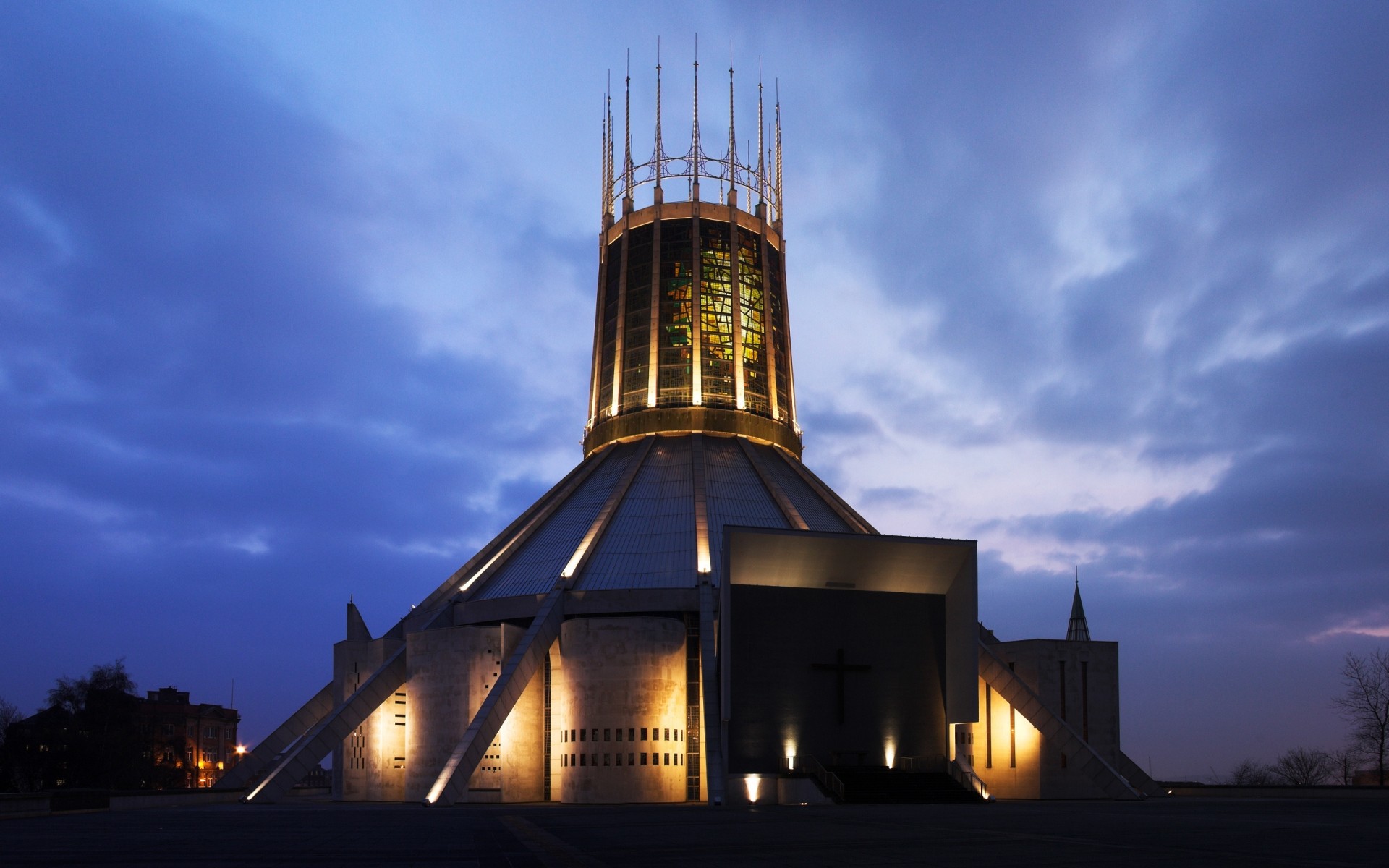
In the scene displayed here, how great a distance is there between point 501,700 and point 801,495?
14.4 meters

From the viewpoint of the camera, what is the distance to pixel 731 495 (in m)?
41.5

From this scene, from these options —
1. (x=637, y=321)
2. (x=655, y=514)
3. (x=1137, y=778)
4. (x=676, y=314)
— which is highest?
(x=676, y=314)

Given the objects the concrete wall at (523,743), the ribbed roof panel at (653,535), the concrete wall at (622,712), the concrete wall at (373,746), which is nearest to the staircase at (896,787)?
the concrete wall at (622,712)

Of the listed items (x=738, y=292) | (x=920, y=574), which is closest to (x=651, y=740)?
(x=920, y=574)

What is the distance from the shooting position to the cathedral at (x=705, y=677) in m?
33.7

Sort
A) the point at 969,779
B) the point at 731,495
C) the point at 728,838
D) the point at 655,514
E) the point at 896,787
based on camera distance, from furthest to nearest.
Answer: the point at 731,495
the point at 655,514
the point at 969,779
the point at 896,787
the point at 728,838

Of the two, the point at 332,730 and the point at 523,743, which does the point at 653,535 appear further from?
the point at 332,730

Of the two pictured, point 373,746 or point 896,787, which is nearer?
point 896,787

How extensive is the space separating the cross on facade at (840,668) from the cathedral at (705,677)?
0.07m

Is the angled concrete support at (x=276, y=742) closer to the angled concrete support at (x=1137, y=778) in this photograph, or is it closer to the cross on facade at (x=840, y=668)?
the cross on facade at (x=840, y=668)

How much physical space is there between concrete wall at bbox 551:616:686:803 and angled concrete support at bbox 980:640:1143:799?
9.65 m

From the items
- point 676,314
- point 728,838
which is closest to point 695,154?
point 676,314

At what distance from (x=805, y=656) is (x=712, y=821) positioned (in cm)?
1434

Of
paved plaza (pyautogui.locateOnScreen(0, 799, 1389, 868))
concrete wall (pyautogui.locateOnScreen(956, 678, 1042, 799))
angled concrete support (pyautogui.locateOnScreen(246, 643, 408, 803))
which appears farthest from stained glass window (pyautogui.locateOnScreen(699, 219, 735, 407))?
paved plaza (pyautogui.locateOnScreen(0, 799, 1389, 868))
